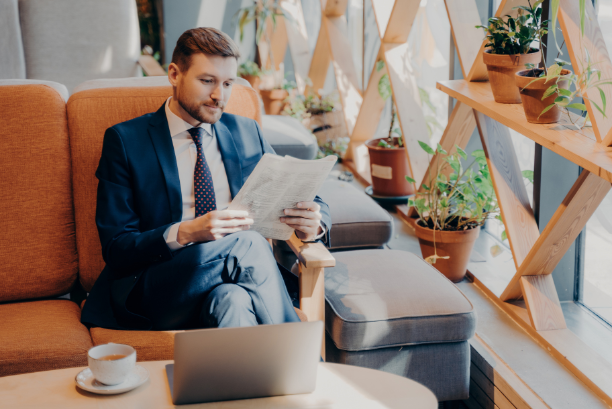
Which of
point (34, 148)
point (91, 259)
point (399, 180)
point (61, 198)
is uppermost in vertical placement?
point (34, 148)

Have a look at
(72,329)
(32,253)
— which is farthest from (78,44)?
(72,329)

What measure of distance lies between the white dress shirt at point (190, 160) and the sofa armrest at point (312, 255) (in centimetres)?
5

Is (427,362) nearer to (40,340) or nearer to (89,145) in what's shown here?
→ (40,340)

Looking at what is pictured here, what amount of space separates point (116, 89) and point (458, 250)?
1.41 meters

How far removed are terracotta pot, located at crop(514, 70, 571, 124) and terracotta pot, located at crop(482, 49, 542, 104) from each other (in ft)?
0.40

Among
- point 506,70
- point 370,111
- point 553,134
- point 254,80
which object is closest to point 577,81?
point 553,134

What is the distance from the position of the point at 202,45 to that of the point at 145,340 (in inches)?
32.2

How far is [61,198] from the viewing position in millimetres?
1809

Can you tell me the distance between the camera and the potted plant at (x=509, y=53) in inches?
71.8

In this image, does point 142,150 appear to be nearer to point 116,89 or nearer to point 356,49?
point 116,89

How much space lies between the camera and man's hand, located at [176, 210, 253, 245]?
4.83ft

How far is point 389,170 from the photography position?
3.24 meters

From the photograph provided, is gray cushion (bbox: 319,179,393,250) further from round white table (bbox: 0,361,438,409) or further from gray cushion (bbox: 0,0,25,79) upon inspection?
gray cushion (bbox: 0,0,25,79)

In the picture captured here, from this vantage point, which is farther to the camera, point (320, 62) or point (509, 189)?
point (320, 62)
